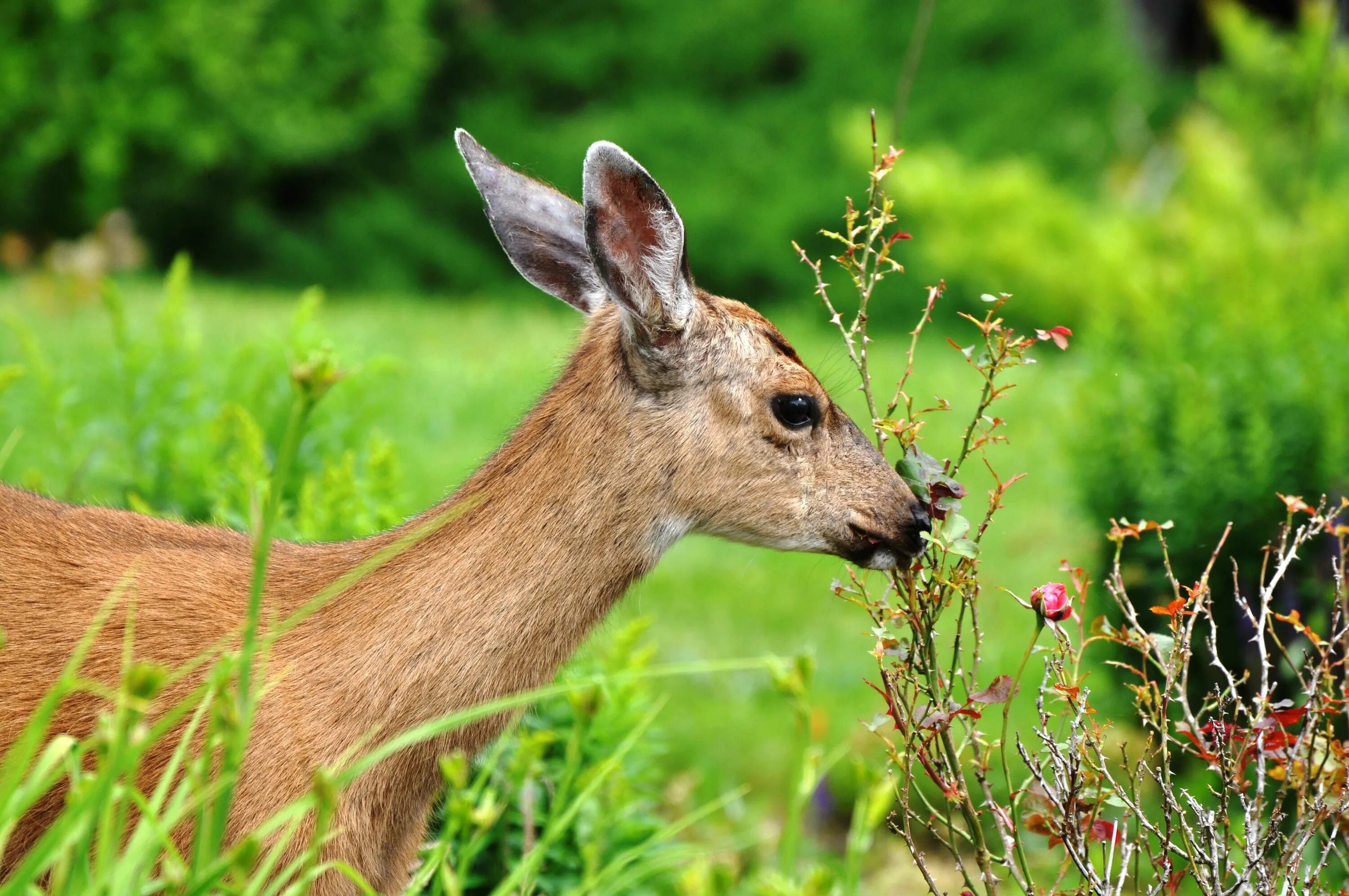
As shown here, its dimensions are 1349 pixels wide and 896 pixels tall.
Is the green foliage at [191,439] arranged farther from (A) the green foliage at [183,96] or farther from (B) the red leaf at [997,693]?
(A) the green foliage at [183,96]

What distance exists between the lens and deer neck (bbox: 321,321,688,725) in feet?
8.55

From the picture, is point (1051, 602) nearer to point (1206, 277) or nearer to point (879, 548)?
point (879, 548)

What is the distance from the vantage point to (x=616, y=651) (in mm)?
3422

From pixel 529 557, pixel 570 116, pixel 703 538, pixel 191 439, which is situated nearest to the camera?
pixel 529 557

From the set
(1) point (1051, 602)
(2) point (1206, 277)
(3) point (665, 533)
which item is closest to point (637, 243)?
(3) point (665, 533)

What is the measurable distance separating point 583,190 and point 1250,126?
9984 mm

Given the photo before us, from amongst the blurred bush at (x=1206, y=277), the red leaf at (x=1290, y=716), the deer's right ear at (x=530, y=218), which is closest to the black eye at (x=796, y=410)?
the deer's right ear at (x=530, y=218)

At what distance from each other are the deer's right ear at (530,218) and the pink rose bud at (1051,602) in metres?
1.21

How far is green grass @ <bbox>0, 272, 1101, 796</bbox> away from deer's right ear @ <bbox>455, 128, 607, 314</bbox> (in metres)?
0.16

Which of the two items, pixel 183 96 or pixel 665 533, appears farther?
pixel 183 96

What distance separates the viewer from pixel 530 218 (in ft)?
10.2

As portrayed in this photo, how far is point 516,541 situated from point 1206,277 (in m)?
4.81

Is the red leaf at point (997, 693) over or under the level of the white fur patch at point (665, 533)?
under

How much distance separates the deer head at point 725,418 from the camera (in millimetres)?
A: 2830
